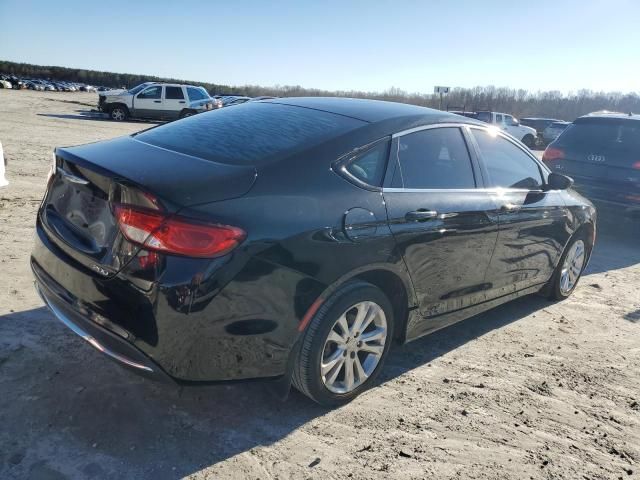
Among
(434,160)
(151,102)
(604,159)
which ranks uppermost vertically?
(151,102)

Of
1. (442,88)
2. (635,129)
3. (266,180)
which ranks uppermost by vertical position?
(442,88)

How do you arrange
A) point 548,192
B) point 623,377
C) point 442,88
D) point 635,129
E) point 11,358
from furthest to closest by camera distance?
point 442,88, point 635,129, point 548,192, point 623,377, point 11,358

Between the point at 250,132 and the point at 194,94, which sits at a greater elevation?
the point at 194,94

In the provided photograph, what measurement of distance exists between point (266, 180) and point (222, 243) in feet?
1.41

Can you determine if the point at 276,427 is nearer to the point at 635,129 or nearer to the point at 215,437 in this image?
the point at 215,437

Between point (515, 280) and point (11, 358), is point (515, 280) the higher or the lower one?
the higher one

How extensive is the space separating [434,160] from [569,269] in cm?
249

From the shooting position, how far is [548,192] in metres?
4.58

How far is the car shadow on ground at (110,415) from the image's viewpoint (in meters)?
2.44

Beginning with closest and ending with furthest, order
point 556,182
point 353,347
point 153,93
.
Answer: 1. point 353,347
2. point 556,182
3. point 153,93

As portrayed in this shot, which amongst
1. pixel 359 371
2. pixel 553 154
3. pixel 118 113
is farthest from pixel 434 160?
pixel 118 113

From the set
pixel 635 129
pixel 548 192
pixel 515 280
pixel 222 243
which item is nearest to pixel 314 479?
pixel 222 243

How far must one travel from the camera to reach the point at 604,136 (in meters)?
7.89

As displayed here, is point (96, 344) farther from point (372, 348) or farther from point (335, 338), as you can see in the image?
point (372, 348)
